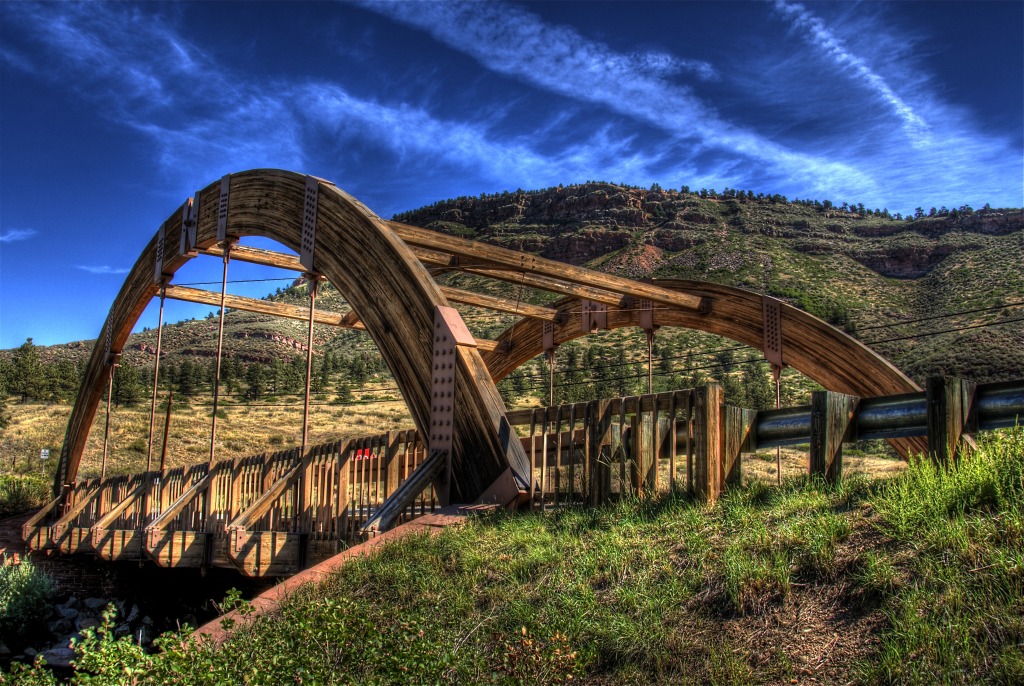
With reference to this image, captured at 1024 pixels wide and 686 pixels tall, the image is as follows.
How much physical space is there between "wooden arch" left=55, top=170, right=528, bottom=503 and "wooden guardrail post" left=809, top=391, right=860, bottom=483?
2774 mm

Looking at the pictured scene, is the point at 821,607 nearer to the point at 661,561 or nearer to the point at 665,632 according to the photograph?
the point at 665,632

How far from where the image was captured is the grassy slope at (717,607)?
3.59m

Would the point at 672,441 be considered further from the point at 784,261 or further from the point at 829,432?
the point at 784,261

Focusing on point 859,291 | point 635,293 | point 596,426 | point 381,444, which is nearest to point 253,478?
point 381,444

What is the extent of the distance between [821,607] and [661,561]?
40.7 inches

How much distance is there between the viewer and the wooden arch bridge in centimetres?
664

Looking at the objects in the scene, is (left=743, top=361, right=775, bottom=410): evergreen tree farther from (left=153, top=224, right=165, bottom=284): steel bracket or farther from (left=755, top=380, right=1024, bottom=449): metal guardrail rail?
(left=755, top=380, right=1024, bottom=449): metal guardrail rail

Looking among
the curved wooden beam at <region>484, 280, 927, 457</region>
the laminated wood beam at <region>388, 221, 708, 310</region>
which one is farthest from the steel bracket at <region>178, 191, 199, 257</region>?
the curved wooden beam at <region>484, 280, 927, 457</region>

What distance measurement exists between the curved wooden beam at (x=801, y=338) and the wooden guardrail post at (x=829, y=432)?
26.0 ft

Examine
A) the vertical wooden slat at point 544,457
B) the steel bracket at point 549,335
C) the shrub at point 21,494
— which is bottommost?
the shrub at point 21,494

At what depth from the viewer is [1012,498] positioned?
169 inches

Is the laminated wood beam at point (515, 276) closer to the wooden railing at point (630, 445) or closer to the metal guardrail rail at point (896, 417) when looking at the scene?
the wooden railing at point (630, 445)

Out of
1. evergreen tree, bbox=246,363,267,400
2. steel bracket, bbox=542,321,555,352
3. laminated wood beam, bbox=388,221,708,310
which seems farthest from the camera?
evergreen tree, bbox=246,363,267,400

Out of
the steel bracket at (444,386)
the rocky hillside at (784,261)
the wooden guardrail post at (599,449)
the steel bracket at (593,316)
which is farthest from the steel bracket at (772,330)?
the rocky hillside at (784,261)
